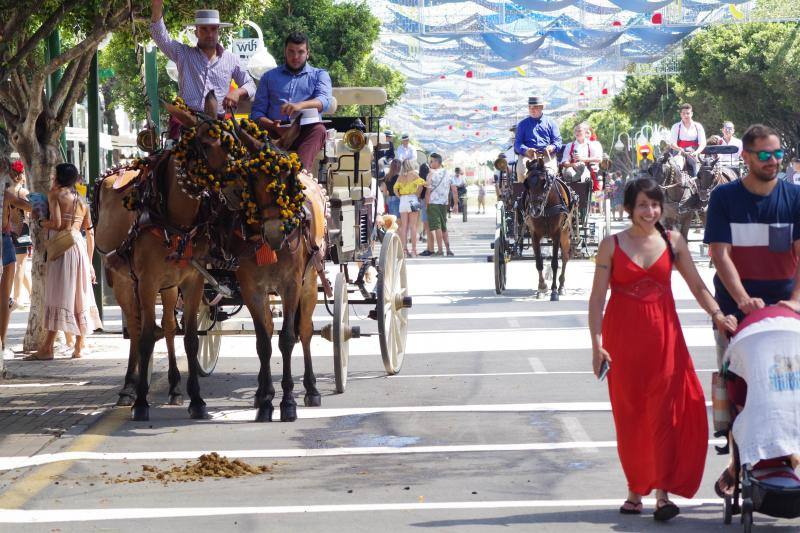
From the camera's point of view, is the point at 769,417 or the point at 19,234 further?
the point at 19,234

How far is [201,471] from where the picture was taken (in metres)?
8.59

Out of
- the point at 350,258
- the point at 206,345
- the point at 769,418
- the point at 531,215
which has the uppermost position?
the point at 531,215

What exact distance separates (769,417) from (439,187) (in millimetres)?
23859

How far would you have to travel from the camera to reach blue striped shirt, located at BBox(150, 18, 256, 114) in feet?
36.4

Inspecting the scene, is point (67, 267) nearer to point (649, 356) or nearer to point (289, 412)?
point (289, 412)

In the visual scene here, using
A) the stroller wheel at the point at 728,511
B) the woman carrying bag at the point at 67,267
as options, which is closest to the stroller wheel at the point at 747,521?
the stroller wheel at the point at 728,511

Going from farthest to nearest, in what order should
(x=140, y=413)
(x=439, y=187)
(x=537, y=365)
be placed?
1. (x=439, y=187)
2. (x=537, y=365)
3. (x=140, y=413)

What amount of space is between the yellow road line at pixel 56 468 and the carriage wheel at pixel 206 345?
173cm

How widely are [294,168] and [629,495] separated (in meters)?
3.71

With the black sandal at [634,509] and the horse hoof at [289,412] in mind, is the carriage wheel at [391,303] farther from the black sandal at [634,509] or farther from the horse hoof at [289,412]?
the black sandal at [634,509]

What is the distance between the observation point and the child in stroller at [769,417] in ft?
21.9

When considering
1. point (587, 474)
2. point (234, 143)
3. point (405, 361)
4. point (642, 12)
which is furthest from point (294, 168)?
point (642, 12)

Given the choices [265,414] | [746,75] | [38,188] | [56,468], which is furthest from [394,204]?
[746,75]

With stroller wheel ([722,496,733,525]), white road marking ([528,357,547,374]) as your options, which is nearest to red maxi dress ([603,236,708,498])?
stroller wheel ([722,496,733,525])
